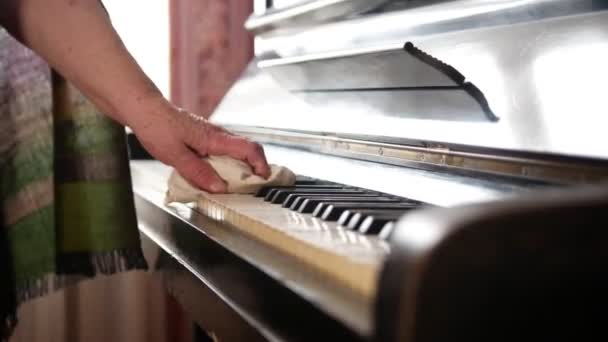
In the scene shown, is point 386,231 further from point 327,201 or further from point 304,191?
point 304,191

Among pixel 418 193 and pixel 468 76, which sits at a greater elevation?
pixel 468 76

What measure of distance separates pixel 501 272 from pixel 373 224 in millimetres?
205

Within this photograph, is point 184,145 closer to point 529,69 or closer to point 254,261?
point 254,261

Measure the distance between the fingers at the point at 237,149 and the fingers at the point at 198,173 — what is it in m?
0.03

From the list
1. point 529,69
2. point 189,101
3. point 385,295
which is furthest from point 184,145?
point 189,101

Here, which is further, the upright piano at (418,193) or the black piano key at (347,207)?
the black piano key at (347,207)

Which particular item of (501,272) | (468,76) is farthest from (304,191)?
(501,272)

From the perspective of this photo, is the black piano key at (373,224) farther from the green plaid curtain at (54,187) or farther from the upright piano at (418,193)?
the green plaid curtain at (54,187)

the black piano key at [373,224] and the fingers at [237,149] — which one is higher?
the fingers at [237,149]

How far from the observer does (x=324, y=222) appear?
777 millimetres

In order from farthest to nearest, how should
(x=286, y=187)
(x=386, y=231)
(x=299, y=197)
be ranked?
1. (x=286, y=187)
2. (x=299, y=197)
3. (x=386, y=231)

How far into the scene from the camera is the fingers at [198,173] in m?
1.04

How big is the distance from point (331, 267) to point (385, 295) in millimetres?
100

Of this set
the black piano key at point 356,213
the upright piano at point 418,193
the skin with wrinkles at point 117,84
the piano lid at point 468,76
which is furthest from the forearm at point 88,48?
the black piano key at point 356,213
